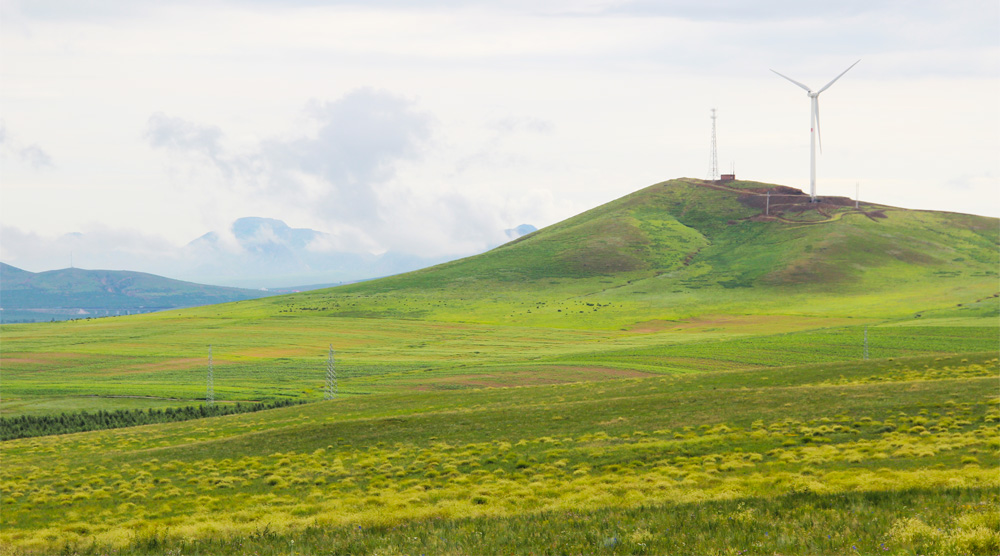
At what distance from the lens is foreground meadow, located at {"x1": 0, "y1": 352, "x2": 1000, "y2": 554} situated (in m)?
20.2

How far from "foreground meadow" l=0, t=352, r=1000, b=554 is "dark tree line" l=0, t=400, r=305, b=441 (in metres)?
10.6

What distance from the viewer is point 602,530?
67.5ft

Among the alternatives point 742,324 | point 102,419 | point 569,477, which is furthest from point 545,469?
point 742,324

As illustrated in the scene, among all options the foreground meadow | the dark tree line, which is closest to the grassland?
the foreground meadow

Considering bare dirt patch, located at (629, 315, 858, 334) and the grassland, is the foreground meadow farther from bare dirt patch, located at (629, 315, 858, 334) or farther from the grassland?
bare dirt patch, located at (629, 315, 858, 334)

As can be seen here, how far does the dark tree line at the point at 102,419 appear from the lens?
79.6 metres

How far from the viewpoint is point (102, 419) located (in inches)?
3354

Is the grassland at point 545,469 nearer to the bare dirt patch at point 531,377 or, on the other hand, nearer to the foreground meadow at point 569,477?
→ the foreground meadow at point 569,477

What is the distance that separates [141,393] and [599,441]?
82479 mm

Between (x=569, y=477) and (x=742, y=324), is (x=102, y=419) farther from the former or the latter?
(x=742, y=324)

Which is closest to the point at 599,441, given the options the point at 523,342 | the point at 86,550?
the point at 86,550

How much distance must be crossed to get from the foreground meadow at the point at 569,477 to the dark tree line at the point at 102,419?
34.8ft

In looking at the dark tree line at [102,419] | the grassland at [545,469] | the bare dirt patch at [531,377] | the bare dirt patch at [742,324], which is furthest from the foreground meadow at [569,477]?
the bare dirt patch at [742,324]

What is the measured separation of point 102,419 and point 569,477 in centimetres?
6977
